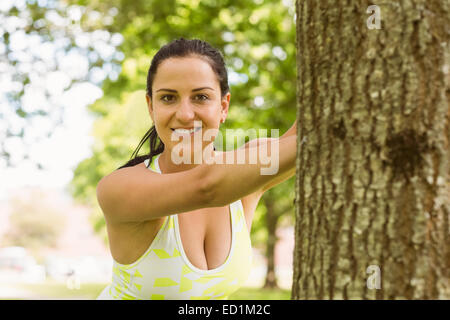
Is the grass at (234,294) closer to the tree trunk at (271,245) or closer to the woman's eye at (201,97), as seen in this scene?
the tree trunk at (271,245)

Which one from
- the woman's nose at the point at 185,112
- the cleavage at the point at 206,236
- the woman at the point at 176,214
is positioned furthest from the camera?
the cleavage at the point at 206,236

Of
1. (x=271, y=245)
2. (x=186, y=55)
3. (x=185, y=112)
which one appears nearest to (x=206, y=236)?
(x=185, y=112)

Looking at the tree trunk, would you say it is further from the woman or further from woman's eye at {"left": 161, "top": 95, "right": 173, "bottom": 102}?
woman's eye at {"left": 161, "top": 95, "right": 173, "bottom": 102}

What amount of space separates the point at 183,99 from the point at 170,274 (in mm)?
953

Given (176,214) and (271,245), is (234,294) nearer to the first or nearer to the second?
(271,245)

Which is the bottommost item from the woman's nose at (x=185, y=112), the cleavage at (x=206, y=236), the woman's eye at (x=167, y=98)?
the cleavage at (x=206, y=236)

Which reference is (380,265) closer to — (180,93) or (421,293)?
(421,293)

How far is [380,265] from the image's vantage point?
1.77 metres

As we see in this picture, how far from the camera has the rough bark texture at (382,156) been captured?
5.72ft

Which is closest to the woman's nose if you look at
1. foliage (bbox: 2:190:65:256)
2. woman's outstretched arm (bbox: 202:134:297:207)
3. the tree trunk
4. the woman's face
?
the woman's face

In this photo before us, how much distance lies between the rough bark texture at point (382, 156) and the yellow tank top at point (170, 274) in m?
1.19

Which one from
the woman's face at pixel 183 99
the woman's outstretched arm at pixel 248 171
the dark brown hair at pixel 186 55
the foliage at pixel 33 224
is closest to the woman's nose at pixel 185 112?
the woman's face at pixel 183 99

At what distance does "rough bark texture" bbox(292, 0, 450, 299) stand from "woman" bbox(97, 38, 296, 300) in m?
0.81
